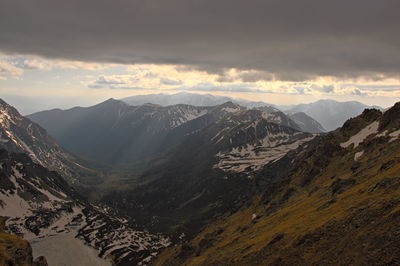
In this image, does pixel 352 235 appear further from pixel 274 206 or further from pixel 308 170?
pixel 308 170

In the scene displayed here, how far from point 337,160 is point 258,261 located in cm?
9158

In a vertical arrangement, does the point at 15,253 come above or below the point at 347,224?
below

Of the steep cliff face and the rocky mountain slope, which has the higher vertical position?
the rocky mountain slope

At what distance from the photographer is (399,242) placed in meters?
42.2

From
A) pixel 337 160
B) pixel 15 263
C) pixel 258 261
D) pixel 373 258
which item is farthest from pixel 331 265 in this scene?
pixel 337 160

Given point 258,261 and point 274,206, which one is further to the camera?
point 274,206

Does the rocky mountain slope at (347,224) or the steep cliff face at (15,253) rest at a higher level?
the rocky mountain slope at (347,224)

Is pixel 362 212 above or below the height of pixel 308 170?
above

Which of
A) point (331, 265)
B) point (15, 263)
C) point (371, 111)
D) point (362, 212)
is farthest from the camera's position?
point (371, 111)

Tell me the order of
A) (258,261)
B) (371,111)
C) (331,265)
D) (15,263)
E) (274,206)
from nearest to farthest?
1. (331,265)
2. (258,261)
3. (15,263)
4. (274,206)
5. (371,111)

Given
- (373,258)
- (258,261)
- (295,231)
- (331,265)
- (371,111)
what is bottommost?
(258,261)

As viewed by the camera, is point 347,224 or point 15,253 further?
point 15,253

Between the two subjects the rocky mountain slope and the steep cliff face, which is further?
the steep cliff face

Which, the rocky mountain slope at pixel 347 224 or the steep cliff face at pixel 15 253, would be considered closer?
the rocky mountain slope at pixel 347 224
